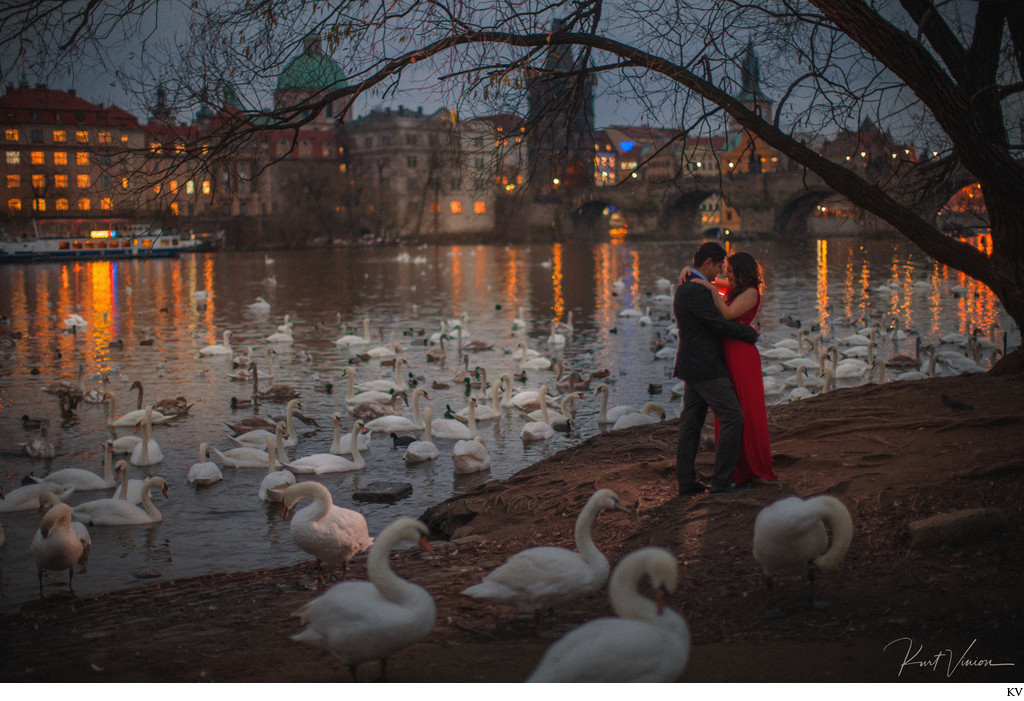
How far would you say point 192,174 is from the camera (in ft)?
20.7

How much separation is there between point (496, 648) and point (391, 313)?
23.1 meters

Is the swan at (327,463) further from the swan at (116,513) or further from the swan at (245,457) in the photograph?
the swan at (116,513)

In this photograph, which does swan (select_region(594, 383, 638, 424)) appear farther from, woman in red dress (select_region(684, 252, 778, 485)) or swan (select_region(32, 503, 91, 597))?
swan (select_region(32, 503, 91, 597))

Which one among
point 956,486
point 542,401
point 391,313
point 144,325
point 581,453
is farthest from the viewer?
point 391,313

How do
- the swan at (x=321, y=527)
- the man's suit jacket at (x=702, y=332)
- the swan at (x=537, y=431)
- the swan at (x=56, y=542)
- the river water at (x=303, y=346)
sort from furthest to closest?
the swan at (x=537, y=431), the river water at (x=303, y=346), the swan at (x=56, y=542), the swan at (x=321, y=527), the man's suit jacket at (x=702, y=332)

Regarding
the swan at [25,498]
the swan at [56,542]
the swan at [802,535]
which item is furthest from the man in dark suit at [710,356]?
the swan at [25,498]

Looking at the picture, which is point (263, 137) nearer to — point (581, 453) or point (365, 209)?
point (581, 453)

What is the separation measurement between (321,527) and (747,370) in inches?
116

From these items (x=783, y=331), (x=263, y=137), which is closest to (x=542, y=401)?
(x=263, y=137)

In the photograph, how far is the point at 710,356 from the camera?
5.70m

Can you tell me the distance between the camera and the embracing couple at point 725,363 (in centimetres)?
566

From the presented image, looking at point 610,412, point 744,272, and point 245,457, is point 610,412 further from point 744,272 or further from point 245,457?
point 744,272
